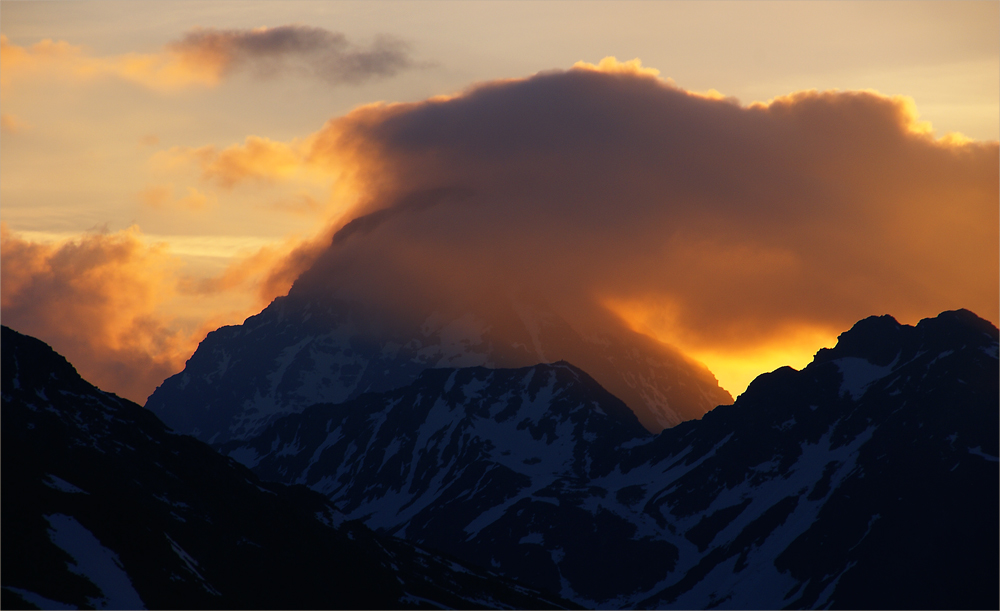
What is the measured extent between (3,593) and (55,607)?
7.37m

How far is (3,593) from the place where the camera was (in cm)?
19700

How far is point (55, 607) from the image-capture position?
199250 millimetres
